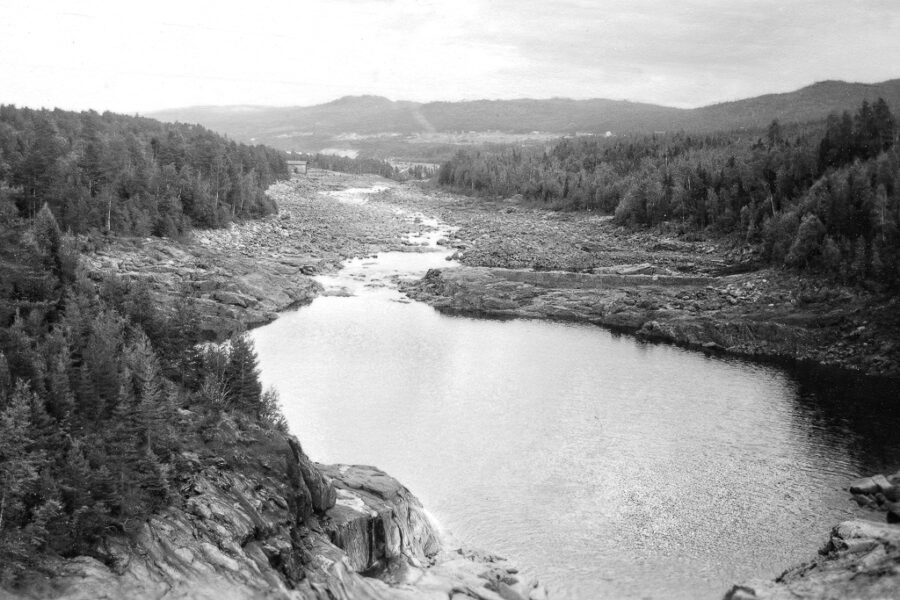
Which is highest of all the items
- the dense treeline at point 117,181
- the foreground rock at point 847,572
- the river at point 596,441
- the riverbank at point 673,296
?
the dense treeline at point 117,181

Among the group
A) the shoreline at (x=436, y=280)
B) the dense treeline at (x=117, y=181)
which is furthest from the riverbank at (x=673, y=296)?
the dense treeline at (x=117, y=181)

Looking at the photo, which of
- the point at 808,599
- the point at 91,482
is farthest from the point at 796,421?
the point at 91,482

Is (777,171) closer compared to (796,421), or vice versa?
(796,421)

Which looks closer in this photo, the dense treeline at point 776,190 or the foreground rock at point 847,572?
the foreground rock at point 847,572

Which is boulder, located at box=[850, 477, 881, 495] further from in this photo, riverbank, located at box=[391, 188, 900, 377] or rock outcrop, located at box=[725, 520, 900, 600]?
riverbank, located at box=[391, 188, 900, 377]

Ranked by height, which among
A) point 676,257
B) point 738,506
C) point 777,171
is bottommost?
point 738,506

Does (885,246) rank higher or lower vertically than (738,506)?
higher

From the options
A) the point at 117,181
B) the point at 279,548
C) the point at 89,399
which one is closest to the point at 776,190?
the point at 117,181

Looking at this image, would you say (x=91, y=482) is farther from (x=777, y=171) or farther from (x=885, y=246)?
(x=777, y=171)

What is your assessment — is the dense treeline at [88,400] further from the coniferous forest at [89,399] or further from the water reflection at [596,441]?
the water reflection at [596,441]
